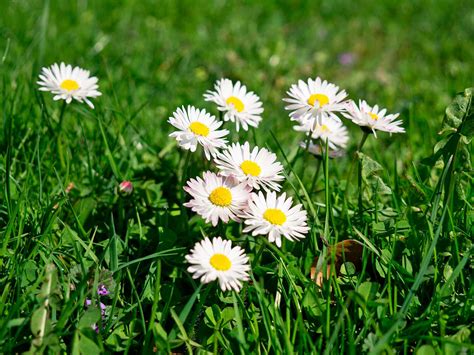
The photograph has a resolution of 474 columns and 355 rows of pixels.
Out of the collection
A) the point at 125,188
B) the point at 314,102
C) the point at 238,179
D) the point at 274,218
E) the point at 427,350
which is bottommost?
the point at 427,350

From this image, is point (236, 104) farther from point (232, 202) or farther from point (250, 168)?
point (232, 202)

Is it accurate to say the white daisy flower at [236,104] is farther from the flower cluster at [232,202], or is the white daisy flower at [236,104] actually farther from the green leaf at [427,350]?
the green leaf at [427,350]

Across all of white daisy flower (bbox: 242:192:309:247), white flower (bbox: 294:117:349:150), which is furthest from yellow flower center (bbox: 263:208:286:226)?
white flower (bbox: 294:117:349:150)

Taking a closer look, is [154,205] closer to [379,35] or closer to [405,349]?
[405,349]

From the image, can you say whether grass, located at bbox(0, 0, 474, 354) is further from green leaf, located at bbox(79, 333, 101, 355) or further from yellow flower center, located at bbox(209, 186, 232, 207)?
yellow flower center, located at bbox(209, 186, 232, 207)

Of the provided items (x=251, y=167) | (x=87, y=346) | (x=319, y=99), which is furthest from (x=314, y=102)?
(x=87, y=346)

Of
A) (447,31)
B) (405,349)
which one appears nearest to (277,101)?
(447,31)
